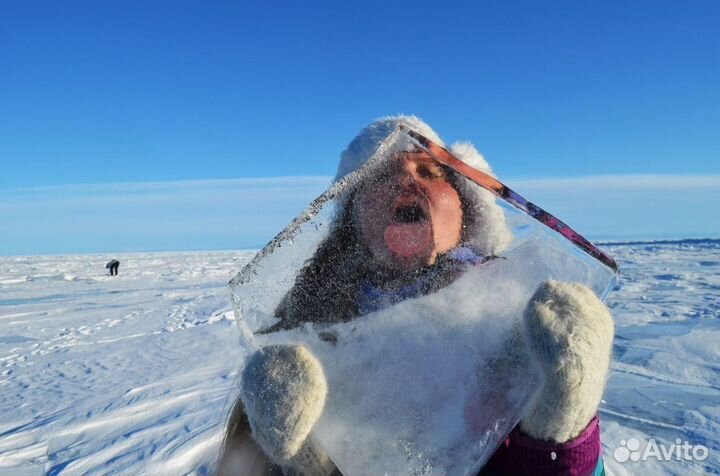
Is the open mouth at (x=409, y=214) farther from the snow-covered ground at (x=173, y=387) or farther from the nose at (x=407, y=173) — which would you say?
the snow-covered ground at (x=173, y=387)

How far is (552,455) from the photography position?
2.81ft

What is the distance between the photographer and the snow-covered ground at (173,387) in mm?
2416

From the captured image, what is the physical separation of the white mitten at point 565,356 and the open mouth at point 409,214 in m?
0.27

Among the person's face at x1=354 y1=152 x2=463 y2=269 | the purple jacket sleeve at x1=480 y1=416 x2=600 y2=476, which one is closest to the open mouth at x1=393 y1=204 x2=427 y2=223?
the person's face at x1=354 y1=152 x2=463 y2=269

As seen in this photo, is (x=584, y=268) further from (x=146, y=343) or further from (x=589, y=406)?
(x=146, y=343)

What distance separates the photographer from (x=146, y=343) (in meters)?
5.30

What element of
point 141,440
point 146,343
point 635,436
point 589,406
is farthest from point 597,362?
point 146,343

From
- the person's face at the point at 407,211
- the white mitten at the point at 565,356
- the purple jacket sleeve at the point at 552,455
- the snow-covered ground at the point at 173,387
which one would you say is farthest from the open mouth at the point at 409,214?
the snow-covered ground at the point at 173,387

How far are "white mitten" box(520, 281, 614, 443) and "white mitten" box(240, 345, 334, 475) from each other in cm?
39

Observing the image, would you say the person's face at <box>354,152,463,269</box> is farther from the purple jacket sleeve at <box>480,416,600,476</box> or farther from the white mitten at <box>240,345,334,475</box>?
the purple jacket sleeve at <box>480,416,600,476</box>

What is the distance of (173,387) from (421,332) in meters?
3.18

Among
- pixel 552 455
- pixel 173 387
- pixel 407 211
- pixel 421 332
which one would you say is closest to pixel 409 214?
pixel 407 211

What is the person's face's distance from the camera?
0.99m

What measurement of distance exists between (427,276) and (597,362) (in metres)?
0.35
